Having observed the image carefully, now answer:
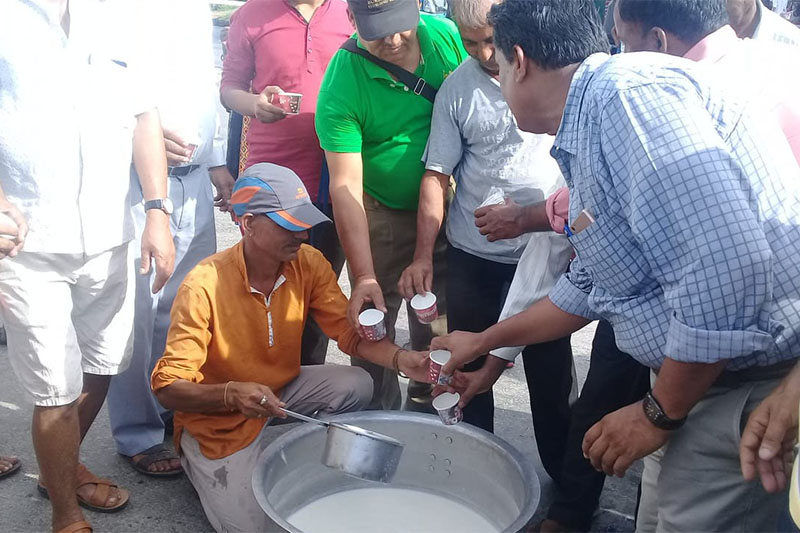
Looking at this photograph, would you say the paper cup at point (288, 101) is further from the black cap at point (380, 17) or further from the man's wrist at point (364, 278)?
the man's wrist at point (364, 278)

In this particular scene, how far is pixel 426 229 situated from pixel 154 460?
1261mm

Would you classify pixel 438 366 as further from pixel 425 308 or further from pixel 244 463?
pixel 244 463

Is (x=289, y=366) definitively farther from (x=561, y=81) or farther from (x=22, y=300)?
(x=561, y=81)

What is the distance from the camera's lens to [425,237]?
9.10 feet

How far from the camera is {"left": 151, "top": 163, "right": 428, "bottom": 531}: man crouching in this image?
2.48m

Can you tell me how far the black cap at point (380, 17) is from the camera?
2598 mm

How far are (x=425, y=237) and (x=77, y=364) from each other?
114 cm

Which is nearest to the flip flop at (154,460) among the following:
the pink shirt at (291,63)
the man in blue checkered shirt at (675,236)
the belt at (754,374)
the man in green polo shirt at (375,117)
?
the man in green polo shirt at (375,117)

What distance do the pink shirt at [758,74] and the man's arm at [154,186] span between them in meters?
1.16

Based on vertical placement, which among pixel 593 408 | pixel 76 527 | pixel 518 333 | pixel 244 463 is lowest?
pixel 76 527

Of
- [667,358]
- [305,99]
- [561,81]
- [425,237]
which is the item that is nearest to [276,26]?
[305,99]

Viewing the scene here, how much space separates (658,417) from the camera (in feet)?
5.39

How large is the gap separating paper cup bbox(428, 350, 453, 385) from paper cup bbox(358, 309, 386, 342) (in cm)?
23

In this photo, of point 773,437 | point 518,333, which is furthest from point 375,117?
point 773,437
